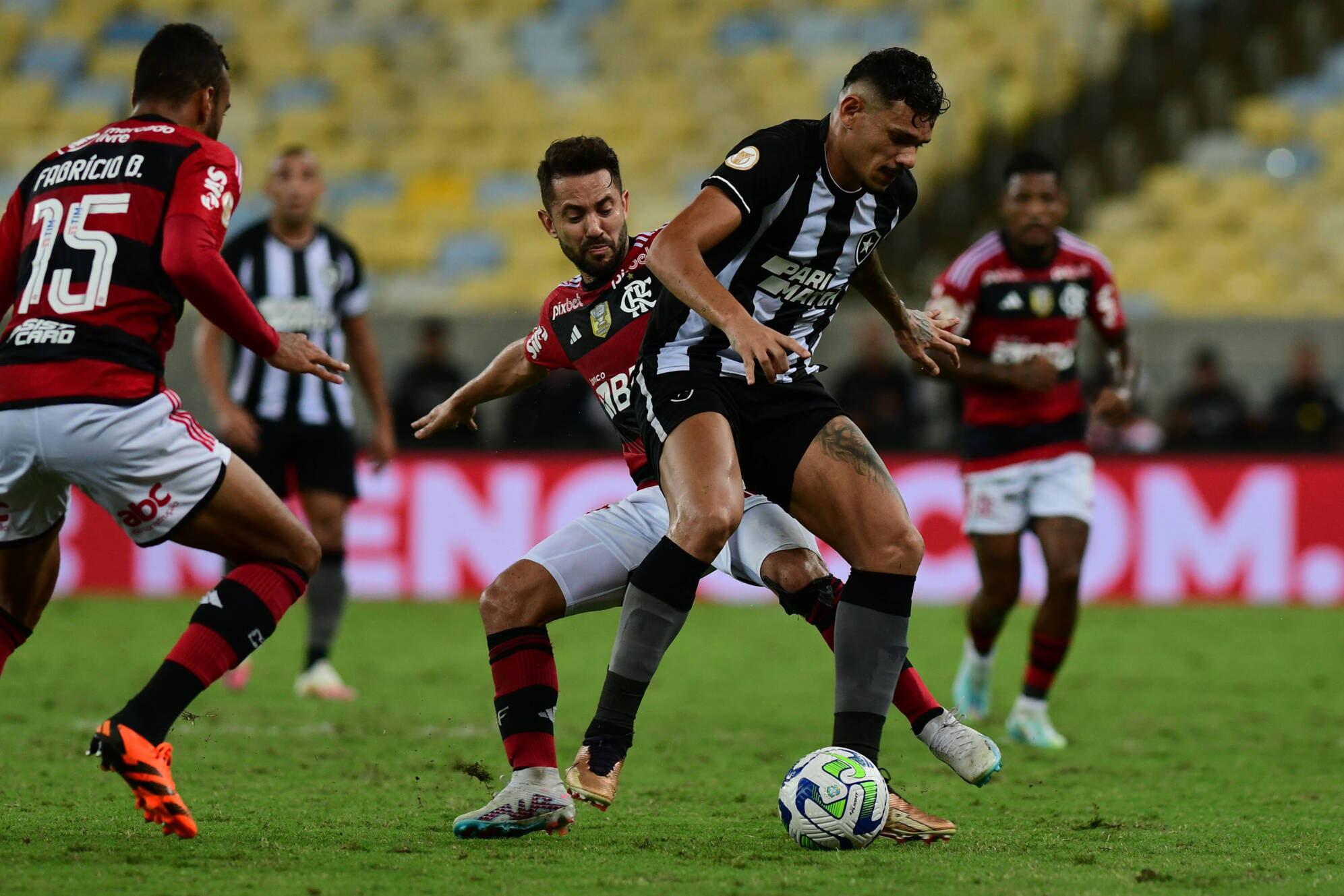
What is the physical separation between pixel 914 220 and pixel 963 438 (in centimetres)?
862

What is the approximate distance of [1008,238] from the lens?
6.95 metres

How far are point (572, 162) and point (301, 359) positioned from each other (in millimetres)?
985

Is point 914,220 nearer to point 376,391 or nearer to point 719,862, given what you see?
point 376,391

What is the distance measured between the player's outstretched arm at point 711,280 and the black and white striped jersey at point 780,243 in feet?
0.22

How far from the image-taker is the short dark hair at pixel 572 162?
461 centimetres

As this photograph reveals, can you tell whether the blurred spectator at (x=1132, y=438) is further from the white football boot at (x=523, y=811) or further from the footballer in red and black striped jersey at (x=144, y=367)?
the footballer in red and black striped jersey at (x=144, y=367)

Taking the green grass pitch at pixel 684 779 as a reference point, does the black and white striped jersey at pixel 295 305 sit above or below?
above

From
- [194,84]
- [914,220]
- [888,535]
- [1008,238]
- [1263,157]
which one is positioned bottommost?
[888,535]

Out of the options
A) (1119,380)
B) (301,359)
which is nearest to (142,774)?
(301,359)

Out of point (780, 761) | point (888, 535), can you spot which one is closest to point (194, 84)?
point (888, 535)

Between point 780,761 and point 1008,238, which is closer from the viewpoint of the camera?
point 780,761

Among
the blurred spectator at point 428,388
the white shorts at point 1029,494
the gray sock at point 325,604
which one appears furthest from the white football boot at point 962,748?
the blurred spectator at point 428,388

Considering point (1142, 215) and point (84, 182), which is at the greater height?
point (1142, 215)

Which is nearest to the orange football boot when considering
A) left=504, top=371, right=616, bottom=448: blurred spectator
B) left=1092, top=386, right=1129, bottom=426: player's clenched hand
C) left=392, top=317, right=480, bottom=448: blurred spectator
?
left=1092, top=386, right=1129, bottom=426: player's clenched hand
